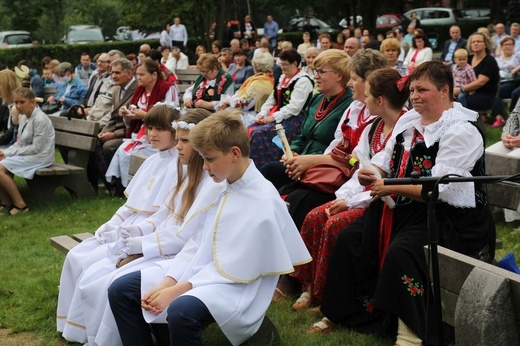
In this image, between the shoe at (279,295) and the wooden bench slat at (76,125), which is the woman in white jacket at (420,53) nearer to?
the wooden bench slat at (76,125)

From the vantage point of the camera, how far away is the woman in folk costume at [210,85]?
10.5 meters

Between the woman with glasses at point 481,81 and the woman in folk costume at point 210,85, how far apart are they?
137 inches

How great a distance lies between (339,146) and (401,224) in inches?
46.7

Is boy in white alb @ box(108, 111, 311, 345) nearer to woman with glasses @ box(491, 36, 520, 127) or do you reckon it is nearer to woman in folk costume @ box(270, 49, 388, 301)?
woman in folk costume @ box(270, 49, 388, 301)

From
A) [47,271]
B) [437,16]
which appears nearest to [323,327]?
[47,271]

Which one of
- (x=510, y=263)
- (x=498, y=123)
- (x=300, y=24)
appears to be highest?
(x=510, y=263)

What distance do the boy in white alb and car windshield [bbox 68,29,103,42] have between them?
3191cm

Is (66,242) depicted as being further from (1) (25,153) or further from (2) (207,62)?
(2) (207,62)

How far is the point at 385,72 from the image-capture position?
5281 millimetres

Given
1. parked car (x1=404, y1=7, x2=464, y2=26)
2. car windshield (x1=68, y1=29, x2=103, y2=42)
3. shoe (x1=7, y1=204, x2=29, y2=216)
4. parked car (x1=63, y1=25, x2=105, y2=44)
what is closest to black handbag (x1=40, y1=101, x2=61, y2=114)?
shoe (x1=7, y1=204, x2=29, y2=216)

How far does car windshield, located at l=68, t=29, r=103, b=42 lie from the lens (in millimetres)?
35250

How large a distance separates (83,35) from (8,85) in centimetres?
2601

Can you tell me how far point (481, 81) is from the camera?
12.0 meters

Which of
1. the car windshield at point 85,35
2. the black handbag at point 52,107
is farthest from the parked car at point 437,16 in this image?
the black handbag at point 52,107
